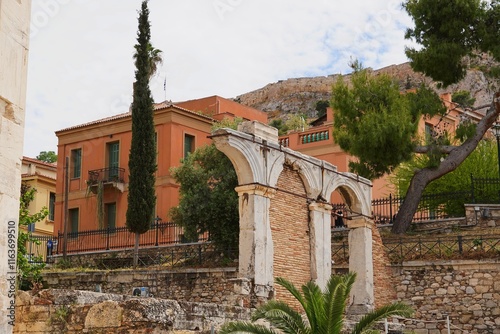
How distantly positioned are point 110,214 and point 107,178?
1632 mm

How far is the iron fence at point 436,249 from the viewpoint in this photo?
65.2 feet

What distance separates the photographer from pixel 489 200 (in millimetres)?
25922

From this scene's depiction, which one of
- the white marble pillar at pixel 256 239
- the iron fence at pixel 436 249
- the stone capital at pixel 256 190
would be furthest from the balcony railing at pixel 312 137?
the white marble pillar at pixel 256 239

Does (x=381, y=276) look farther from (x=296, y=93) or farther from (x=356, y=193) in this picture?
(x=296, y=93)

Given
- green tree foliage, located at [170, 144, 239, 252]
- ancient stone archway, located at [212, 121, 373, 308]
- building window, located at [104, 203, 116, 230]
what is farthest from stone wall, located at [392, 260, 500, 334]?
building window, located at [104, 203, 116, 230]

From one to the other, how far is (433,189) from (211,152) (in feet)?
31.0

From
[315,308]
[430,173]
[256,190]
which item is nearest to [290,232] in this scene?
[256,190]

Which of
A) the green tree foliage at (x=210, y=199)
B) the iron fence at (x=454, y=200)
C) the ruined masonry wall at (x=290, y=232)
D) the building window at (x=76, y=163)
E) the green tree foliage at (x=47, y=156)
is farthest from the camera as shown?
the green tree foliage at (x=47, y=156)

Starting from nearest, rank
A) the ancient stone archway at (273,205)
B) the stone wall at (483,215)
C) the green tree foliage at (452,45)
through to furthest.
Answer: the ancient stone archway at (273,205) → the stone wall at (483,215) → the green tree foliage at (452,45)

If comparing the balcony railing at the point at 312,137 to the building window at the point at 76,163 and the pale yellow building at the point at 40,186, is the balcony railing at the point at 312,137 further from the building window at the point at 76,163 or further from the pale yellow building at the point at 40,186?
the pale yellow building at the point at 40,186

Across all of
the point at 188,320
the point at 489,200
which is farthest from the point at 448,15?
the point at 188,320

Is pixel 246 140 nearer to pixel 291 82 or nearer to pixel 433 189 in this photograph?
pixel 433 189

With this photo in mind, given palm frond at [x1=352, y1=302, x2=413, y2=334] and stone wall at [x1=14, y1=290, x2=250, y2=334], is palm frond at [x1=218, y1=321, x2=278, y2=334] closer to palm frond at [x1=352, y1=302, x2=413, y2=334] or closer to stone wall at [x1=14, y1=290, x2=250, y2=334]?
stone wall at [x1=14, y1=290, x2=250, y2=334]

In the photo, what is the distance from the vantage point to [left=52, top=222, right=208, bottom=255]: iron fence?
27047 millimetres
